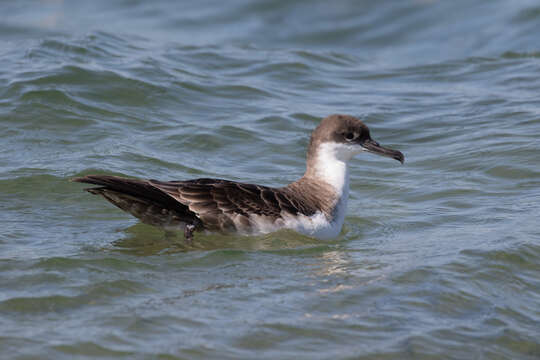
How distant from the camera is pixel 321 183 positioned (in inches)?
297

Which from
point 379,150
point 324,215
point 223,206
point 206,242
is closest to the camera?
point 223,206

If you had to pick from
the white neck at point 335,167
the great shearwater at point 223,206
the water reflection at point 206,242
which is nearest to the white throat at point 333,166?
the white neck at point 335,167

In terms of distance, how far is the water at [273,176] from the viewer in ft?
17.1

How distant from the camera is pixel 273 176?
9.20 meters

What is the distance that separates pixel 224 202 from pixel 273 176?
93.3 inches

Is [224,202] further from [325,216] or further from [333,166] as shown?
[333,166]

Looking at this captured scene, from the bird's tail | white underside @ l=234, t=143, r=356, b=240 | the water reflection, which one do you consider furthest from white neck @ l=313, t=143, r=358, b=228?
the bird's tail

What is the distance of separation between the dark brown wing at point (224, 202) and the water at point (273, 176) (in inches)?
7.8

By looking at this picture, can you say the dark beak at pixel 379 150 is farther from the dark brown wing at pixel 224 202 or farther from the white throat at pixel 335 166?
the dark brown wing at pixel 224 202

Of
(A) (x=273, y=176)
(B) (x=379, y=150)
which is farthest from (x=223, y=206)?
(A) (x=273, y=176)

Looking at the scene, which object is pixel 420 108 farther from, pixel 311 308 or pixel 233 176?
pixel 311 308

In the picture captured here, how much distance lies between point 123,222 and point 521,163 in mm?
4482

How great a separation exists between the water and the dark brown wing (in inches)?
7.8

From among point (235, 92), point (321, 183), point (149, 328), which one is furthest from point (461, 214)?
point (235, 92)
